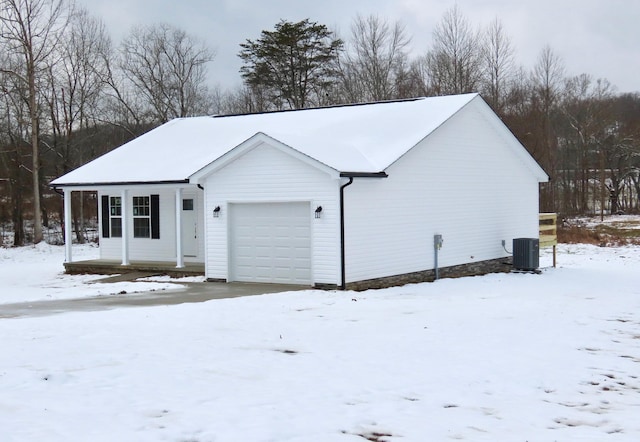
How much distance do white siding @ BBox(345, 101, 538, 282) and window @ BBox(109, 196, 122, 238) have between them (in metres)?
9.14

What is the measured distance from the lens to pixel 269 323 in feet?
32.7

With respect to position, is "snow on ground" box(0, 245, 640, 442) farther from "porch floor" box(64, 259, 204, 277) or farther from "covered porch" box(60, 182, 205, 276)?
"covered porch" box(60, 182, 205, 276)

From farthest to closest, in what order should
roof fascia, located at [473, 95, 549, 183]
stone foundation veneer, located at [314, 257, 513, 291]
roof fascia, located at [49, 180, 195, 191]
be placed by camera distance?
roof fascia, located at [473, 95, 549, 183]
roof fascia, located at [49, 180, 195, 191]
stone foundation veneer, located at [314, 257, 513, 291]

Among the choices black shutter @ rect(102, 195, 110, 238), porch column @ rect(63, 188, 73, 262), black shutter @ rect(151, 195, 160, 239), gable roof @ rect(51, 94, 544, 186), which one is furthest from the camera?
black shutter @ rect(102, 195, 110, 238)

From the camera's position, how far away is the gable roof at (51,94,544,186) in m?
16.1

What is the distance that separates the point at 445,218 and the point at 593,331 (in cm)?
876

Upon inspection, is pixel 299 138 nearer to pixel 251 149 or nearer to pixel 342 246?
pixel 251 149

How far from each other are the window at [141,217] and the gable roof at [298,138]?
3.62 ft

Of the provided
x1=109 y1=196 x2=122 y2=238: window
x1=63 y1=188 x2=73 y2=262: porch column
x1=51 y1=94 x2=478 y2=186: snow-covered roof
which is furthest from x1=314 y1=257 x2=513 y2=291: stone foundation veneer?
x1=63 y1=188 x2=73 y2=262: porch column

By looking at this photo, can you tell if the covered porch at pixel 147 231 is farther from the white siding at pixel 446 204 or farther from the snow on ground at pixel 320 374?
the snow on ground at pixel 320 374

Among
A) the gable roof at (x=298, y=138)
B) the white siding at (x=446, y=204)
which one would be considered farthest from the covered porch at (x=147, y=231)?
the white siding at (x=446, y=204)

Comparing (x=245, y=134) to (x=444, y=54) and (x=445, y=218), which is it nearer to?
(x=445, y=218)

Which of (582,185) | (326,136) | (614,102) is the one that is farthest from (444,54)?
(326,136)

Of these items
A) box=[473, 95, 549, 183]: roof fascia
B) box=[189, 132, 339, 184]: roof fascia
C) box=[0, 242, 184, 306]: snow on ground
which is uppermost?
box=[473, 95, 549, 183]: roof fascia
